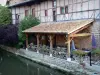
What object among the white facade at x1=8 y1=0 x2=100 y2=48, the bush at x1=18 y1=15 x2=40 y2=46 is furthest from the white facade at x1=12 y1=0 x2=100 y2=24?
the bush at x1=18 y1=15 x2=40 y2=46

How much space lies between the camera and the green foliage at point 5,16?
3628 cm

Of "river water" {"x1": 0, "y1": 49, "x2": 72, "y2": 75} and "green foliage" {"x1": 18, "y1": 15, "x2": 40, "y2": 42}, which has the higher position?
"green foliage" {"x1": 18, "y1": 15, "x2": 40, "y2": 42}

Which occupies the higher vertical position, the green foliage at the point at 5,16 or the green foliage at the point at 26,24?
the green foliage at the point at 5,16

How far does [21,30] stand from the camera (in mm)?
28766

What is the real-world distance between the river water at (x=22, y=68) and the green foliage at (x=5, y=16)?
10390mm

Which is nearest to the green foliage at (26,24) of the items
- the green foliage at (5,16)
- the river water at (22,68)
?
the river water at (22,68)

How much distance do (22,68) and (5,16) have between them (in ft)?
53.1

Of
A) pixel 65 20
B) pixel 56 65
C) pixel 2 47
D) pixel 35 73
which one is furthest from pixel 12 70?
pixel 2 47

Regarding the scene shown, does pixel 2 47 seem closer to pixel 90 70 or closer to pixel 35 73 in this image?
pixel 35 73

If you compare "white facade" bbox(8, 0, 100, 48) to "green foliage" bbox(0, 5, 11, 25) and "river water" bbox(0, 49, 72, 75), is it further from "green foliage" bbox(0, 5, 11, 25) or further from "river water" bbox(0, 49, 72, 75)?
"green foliage" bbox(0, 5, 11, 25)

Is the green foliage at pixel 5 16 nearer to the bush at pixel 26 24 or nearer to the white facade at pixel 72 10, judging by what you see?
the white facade at pixel 72 10

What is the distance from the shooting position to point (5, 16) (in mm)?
36625

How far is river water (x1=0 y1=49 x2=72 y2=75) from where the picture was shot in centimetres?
2009

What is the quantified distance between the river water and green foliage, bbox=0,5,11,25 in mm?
10390
